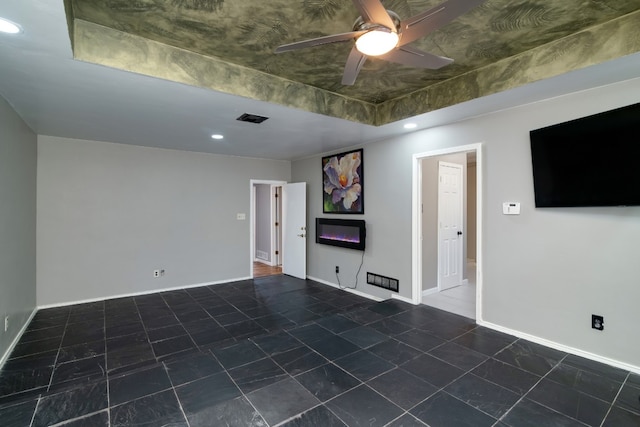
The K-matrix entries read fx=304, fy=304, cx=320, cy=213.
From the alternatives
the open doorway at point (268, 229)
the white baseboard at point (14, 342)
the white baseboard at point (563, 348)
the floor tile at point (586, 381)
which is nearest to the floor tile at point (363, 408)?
the floor tile at point (586, 381)

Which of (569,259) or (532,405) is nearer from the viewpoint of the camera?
(532,405)

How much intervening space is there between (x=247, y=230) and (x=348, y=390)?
13.4 feet

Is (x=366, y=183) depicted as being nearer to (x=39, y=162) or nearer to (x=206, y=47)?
(x=206, y=47)

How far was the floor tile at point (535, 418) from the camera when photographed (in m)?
1.91

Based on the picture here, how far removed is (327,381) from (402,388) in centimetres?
57

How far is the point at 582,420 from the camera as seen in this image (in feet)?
6.40

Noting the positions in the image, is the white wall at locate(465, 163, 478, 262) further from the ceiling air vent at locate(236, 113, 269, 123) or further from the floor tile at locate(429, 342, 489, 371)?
the ceiling air vent at locate(236, 113, 269, 123)

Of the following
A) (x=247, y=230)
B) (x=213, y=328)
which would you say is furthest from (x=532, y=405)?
(x=247, y=230)

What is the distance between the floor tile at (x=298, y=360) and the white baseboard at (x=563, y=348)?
6.48 ft

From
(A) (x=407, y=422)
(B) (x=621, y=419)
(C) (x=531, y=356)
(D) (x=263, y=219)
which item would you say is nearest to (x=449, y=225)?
(C) (x=531, y=356)

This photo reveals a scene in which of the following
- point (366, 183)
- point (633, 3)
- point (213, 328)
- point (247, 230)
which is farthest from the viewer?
point (247, 230)

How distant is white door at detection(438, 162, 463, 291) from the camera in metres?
4.80

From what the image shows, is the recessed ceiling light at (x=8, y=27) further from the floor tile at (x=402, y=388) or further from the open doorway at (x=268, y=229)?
the open doorway at (x=268, y=229)

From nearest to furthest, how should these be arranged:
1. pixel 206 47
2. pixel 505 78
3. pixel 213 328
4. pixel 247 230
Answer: pixel 206 47, pixel 505 78, pixel 213 328, pixel 247 230
